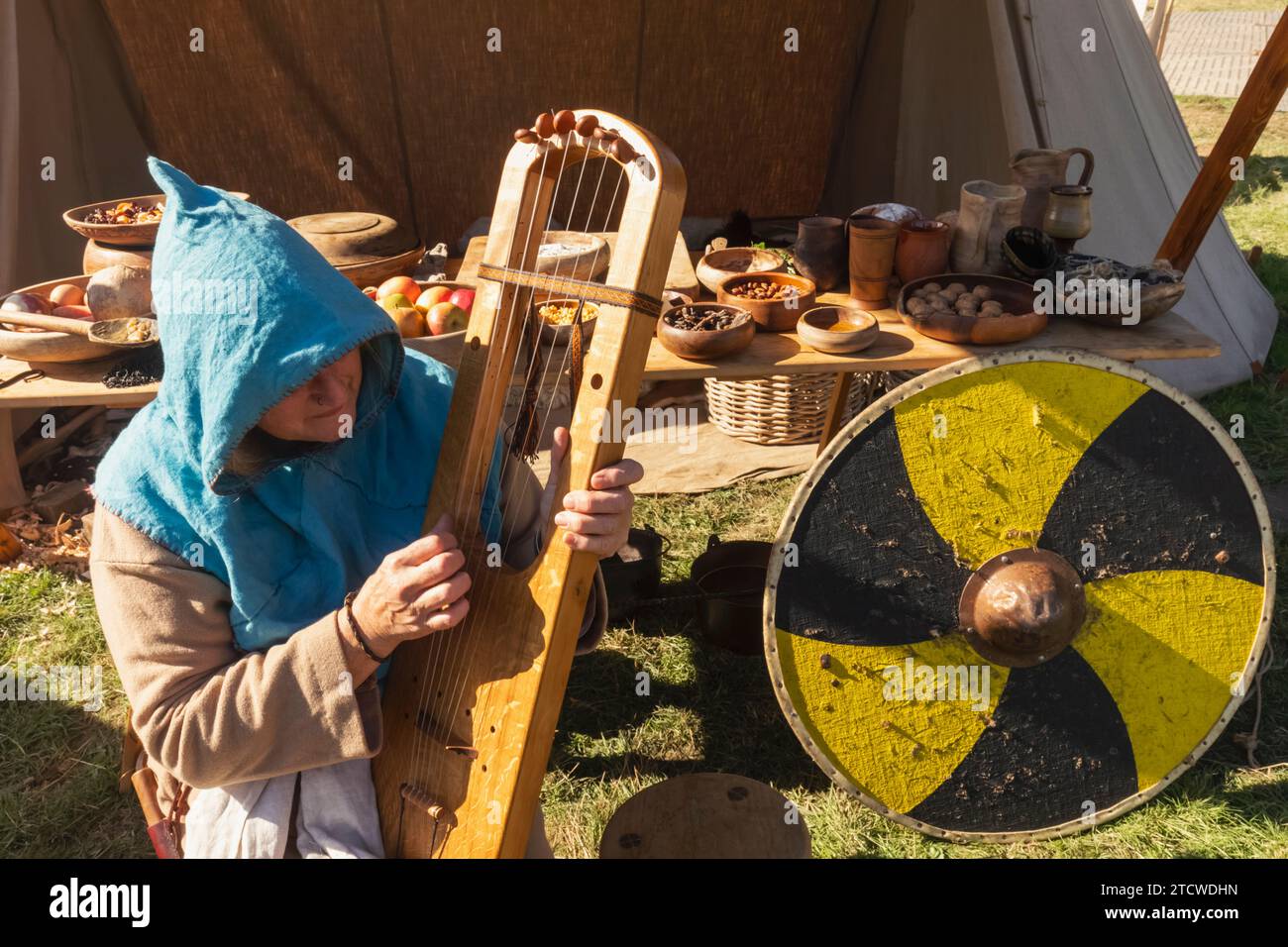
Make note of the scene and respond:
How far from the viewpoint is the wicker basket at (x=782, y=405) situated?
4230 mm

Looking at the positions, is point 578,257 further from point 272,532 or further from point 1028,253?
point 272,532

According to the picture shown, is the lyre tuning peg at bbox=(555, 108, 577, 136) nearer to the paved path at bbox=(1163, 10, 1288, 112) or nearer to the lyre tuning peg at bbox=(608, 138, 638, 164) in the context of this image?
the lyre tuning peg at bbox=(608, 138, 638, 164)

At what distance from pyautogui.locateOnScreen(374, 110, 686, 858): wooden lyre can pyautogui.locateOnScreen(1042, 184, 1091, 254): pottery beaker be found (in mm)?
2065

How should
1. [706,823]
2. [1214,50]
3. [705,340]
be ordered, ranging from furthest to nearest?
1. [1214,50]
2. [705,340]
3. [706,823]

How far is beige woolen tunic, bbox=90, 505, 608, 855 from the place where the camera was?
1.49 metres

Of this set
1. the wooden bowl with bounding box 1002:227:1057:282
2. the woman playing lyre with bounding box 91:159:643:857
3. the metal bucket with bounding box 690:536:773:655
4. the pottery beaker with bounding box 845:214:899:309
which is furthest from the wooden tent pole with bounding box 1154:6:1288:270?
the woman playing lyre with bounding box 91:159:643:857

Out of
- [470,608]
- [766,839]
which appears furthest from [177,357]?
[766,839]

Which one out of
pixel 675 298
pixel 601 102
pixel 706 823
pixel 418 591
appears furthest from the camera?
pixel 601 102

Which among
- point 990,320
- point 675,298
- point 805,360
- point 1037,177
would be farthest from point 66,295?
point 1037,177

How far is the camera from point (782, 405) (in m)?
4.25

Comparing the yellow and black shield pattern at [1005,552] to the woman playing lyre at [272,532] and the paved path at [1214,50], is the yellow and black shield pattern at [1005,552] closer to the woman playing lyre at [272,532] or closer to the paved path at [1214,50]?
the woman playing lyre at [272,532]

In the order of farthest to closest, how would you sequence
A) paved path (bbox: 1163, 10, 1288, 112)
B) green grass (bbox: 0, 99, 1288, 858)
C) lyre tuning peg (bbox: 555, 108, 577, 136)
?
paved path (bbox: 1163, 10, 1288, 112)
green grass (bbox: 0, 99, 1288, 858)
lyre tuning peg (bbox: 555, 108, 577, 136)

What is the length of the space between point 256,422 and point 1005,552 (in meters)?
1.71
